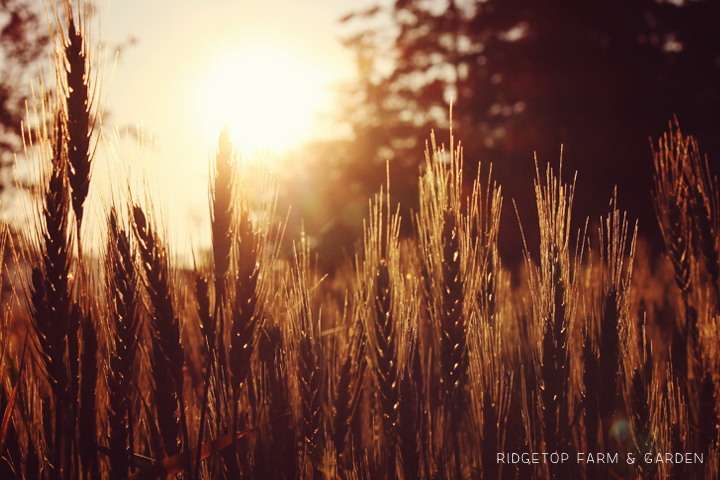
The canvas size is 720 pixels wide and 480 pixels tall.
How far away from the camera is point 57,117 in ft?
4.07

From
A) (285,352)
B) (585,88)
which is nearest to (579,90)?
(585,88)

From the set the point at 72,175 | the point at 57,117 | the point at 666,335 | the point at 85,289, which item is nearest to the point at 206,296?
the point at 85,289

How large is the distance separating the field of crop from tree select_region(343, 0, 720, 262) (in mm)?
11046

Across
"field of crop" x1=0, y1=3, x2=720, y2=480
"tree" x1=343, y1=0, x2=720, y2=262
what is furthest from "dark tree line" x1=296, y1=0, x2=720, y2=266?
"field of crop" x1=0, y1=3, x2=720, y2=480

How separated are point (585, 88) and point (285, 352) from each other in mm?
14808

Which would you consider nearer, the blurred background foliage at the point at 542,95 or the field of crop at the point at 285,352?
the field of crop at the point at 285,352

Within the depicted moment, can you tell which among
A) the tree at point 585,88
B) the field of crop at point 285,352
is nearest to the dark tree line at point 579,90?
the tree at point 585,88

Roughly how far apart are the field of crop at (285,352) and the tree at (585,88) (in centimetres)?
1105

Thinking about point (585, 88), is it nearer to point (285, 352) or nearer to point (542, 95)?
point (542, 95)

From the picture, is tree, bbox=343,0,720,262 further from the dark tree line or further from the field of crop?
the field of crop

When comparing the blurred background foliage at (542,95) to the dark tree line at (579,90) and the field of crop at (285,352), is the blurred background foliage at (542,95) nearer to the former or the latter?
the dark tree line at (579,90)

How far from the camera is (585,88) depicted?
540 inches

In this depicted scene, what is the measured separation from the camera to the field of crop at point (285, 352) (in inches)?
49.1

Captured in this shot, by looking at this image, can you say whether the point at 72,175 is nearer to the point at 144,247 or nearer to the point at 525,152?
the point at 144,247
